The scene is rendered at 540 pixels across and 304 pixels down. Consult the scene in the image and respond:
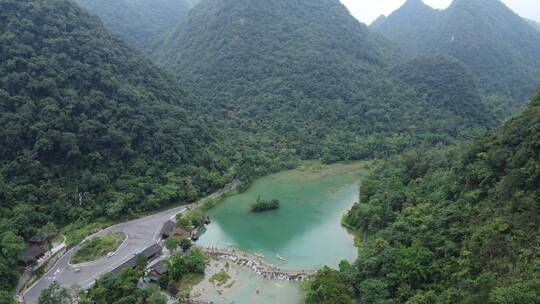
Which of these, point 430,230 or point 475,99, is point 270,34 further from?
point 430,230

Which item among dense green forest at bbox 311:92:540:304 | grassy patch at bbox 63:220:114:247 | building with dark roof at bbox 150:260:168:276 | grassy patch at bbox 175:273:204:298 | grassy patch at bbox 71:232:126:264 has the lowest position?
grassy patch at bbox 63:220:114:247

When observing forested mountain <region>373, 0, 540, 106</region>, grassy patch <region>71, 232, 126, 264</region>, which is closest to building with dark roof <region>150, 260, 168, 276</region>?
grassy patch <region>71, 232, 126, 264</region>

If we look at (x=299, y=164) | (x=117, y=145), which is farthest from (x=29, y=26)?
(x=299, y=164)

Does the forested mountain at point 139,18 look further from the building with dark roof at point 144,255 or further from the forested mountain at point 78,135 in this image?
the building with dark roof at point 144,255

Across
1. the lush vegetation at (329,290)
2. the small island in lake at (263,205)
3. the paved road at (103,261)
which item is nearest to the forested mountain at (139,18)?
the small island in lake at (263,205)

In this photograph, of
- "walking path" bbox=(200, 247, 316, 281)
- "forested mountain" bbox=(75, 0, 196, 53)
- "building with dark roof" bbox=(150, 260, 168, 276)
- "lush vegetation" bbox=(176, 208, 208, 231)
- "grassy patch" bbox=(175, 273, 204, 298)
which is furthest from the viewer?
"forested mountain" bbox=(75, 0, 196, 53)

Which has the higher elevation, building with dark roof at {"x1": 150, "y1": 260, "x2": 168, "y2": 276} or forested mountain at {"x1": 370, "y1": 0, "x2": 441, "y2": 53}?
forested mountain at {"x1": 370, "y1": 0, "x2": 441, "y2": 53}

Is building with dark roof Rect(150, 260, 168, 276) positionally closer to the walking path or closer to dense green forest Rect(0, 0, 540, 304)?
dense green forest Rect(0, 0, 540, 304)
